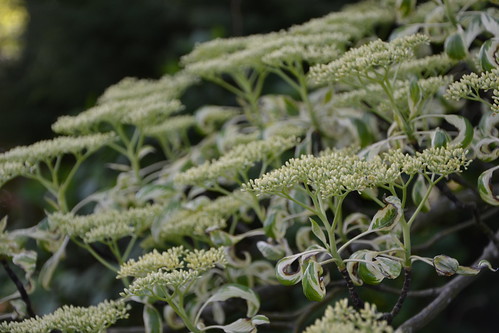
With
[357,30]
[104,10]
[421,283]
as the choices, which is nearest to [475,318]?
[421,283]

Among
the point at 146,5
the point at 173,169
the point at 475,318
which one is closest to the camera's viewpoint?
the point at 173,169

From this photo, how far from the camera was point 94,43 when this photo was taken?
2.91 metres

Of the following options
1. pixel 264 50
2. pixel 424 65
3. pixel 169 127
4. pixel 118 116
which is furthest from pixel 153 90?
pixel 424 65

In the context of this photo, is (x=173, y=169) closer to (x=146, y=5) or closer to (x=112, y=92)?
(x=112, y=92)

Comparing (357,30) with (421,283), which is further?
(421,283)

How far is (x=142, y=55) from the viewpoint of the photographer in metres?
2.93

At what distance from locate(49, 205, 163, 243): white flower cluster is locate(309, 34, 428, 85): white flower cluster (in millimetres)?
481

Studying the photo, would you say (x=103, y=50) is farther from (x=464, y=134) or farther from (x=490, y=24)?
(x=464, y=134)

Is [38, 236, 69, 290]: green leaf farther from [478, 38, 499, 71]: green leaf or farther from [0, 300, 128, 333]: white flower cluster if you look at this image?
[478, 38, 499, 71]: green leaf

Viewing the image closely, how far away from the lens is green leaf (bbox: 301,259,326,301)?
0.79 meters

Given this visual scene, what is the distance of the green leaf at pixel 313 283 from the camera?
0.79 m

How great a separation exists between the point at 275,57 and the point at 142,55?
6.15ft

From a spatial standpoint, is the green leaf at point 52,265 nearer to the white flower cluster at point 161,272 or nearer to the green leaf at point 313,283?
the white flower cluster at point 161,272

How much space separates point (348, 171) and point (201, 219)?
0.46 metres
